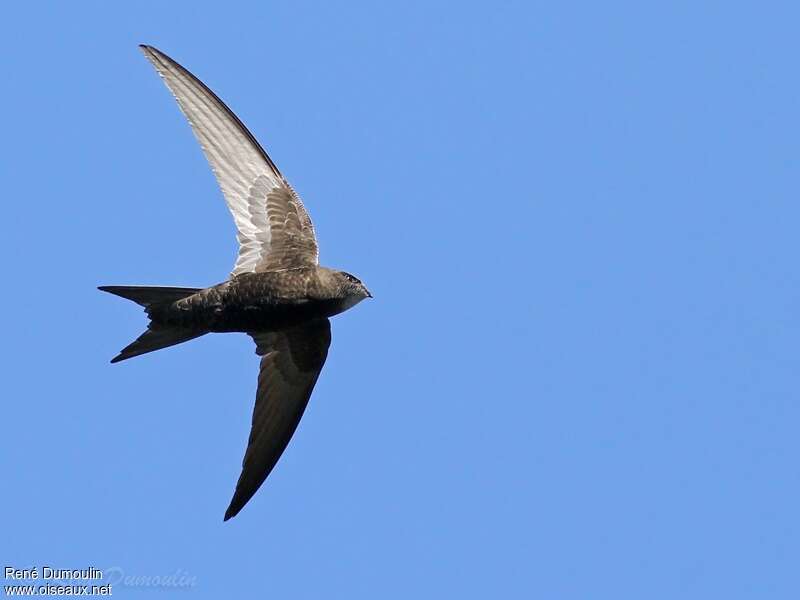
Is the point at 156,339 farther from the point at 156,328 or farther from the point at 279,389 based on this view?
the point at 279,389

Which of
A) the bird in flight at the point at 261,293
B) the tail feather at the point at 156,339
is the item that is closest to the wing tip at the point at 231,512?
the bird in flight at the point at 261,293

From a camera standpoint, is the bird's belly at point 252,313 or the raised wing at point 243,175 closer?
the bird's belly at point 252,313

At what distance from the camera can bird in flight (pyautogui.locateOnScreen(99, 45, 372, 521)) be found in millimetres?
7453

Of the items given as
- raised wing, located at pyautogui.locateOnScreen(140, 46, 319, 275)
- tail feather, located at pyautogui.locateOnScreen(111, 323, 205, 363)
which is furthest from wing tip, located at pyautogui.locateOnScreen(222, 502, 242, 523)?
raised wing, located at pyautogui.locateOnScreen(140, 46, 319, 275)

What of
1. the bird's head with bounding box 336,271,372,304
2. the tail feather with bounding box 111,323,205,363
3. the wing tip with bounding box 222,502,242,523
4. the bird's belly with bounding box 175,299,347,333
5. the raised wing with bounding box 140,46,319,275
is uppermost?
the raised wing with bounding box 140,46,319,275

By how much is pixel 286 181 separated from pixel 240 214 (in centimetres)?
38

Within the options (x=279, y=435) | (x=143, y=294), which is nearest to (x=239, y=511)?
(x=279, y=435)

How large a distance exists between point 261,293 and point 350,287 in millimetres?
557

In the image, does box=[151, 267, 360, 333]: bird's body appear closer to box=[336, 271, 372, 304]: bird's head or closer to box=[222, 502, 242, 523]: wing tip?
box=[336, 271, 372, 304]: bird's head

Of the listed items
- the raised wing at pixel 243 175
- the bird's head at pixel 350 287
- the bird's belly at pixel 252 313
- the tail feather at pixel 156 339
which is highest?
the raised wing at pixel 243 175

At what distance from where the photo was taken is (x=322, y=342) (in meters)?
8.02

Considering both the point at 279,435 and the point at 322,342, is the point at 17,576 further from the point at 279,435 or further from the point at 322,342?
the point at 322,342

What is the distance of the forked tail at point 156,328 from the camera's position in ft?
24.1

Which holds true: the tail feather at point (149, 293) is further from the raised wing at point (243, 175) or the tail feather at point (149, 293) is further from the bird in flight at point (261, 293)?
the raised wing at point (243, 175)
